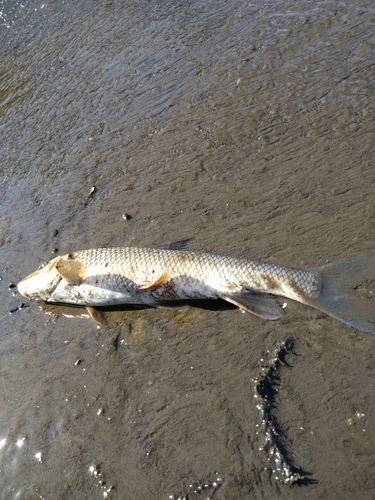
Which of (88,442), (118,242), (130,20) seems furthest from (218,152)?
(130,20)

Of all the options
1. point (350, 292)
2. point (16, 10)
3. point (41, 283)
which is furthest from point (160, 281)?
point (16, 10)

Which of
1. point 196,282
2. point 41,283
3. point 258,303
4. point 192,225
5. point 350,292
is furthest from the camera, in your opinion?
point 192,225

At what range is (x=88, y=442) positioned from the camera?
360 cm

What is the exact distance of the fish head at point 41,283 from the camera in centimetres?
463

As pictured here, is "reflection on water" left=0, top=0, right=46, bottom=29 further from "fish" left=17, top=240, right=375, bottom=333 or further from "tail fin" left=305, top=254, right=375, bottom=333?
"tail fin" left=305, top=254, right=375, bottom=333

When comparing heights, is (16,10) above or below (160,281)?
above

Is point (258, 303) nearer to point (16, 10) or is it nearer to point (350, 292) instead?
point (350, 292)

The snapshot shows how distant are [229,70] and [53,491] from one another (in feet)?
21.6

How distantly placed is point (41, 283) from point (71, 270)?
50 cm

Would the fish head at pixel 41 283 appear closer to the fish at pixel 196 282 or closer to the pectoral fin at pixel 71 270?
the fish at pixel 196 282

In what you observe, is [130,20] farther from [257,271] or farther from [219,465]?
[219,465]

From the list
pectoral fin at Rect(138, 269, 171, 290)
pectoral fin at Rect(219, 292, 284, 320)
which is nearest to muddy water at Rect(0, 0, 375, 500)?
pectoral fin at Rect(219, 292, 284, 320)

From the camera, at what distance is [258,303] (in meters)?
3.95

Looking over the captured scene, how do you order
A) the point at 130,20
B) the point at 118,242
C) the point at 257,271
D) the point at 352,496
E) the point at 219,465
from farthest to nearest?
the point at 130,20, the point at 118,242, the point at 257,271, the point at 219,465, the point at 352,496
